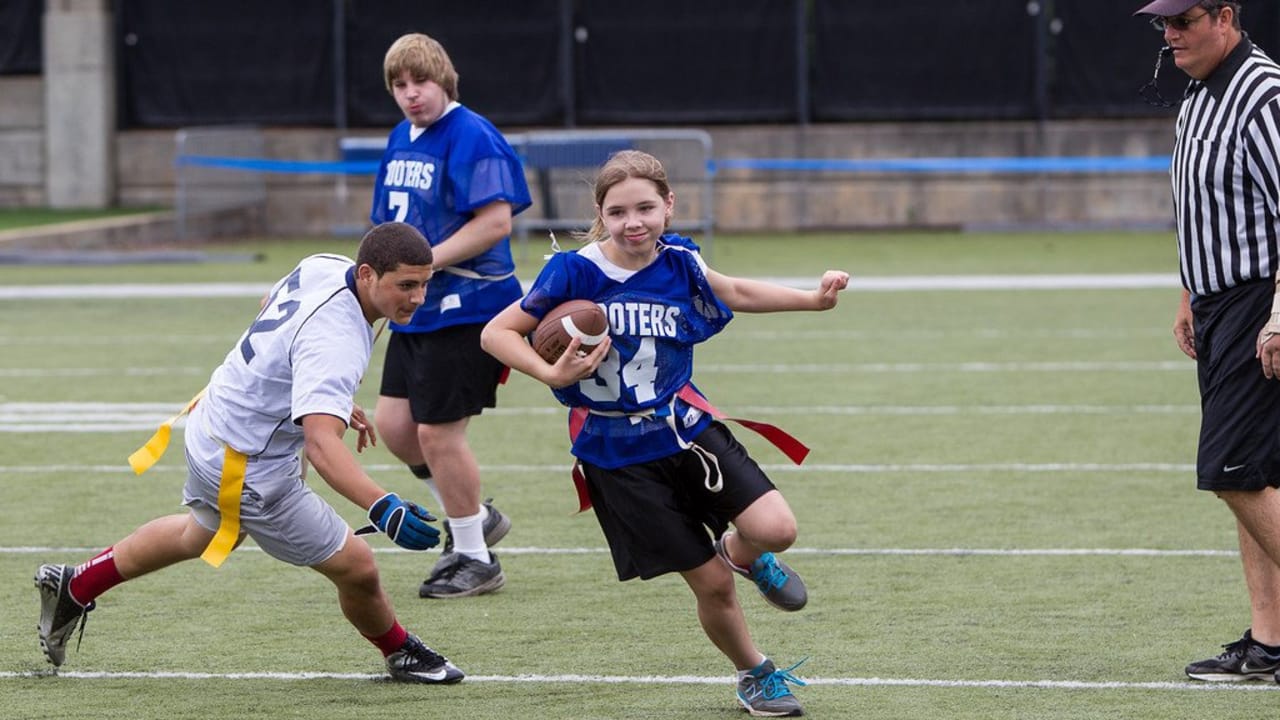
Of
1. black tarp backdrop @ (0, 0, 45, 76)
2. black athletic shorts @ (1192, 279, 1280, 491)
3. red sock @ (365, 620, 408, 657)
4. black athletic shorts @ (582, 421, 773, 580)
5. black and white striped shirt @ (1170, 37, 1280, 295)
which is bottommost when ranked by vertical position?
red sock @ (365, 620, 408, 657)

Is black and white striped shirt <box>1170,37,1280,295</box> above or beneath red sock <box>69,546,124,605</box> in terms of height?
above

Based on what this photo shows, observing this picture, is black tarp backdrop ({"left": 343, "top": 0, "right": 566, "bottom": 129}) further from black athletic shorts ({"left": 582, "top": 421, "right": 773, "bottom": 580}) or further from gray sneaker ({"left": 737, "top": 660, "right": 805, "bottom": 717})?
gray sneaker ({"left": 737, "top": 660, "right": 805, "bottom": 717})

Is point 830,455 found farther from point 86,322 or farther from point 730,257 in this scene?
point 730,257

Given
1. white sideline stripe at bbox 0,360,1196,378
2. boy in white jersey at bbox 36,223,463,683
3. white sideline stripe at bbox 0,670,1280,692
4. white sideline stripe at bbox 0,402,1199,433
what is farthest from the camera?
white sideline stripe at bbox 0,360,1196,378

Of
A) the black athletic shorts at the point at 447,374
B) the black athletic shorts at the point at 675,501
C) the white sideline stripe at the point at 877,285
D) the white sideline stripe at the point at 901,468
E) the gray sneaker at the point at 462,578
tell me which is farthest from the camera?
the white sideline stripe at the point at 877,285

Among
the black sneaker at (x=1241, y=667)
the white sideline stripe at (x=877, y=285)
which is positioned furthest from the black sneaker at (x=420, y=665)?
the white sideline stripe at (x=877, y=285)

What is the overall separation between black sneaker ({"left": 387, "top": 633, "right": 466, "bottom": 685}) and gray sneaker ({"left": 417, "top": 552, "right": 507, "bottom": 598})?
1.19 meters

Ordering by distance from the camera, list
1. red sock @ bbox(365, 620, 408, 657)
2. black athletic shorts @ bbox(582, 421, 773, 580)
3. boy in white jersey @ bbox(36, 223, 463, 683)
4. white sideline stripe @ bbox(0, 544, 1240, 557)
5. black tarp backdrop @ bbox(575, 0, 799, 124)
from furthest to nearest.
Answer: black tarp backdrop @ bbox(575, 0, 799, 124) → white sideline stripe @ bbox(0, 544, 1240, 557) → red sock @ bbox(365, 620, 408, 657) → black athletic shorts @ bbox(582, 421, 773, 580) → boy in white jersey @ bbox(36, 223, 463, 683)

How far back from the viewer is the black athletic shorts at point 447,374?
22.2ft

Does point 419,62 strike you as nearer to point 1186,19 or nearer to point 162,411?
point 1186,19

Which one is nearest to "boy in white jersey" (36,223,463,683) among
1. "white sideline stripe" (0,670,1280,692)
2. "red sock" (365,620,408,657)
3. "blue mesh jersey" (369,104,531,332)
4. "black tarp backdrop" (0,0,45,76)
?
"red sock" (365,620,408,657)

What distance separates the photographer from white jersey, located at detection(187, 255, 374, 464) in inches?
194

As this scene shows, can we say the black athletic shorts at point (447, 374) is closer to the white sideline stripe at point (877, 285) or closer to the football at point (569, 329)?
the football at point (569, 329)

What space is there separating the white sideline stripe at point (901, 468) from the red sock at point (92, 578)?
349 centimetres
